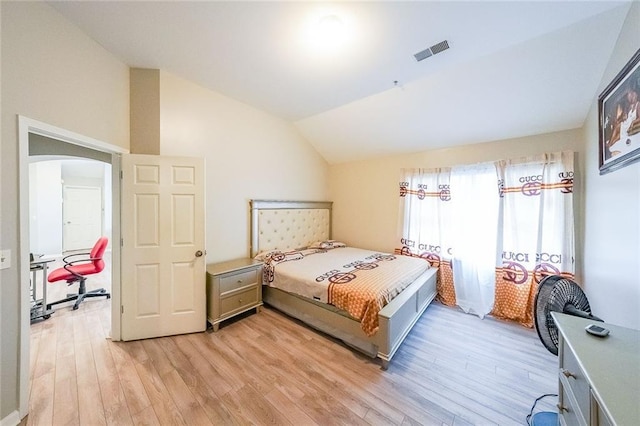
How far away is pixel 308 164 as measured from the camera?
4289mm

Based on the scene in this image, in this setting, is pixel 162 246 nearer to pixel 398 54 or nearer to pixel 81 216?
pixel 398 54

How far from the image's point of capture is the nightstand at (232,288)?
8.26ft

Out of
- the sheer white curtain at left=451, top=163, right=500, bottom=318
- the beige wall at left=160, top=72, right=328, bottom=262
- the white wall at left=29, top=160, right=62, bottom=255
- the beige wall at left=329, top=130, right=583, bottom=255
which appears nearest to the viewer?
the beige wall at left=160, top=72, right=328, bottom=262

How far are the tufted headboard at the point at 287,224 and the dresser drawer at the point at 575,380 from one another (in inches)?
122

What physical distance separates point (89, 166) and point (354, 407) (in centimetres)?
883

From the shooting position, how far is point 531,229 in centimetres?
269

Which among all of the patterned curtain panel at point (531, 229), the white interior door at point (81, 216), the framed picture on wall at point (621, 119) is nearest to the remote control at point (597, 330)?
the framed picture on wall at point (621, 119)

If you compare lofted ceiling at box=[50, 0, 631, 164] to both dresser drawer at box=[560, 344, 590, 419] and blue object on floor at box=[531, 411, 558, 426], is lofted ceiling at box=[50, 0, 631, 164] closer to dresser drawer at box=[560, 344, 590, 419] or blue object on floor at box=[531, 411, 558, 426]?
dresser drawer at box=[560, 344, 590, 419]

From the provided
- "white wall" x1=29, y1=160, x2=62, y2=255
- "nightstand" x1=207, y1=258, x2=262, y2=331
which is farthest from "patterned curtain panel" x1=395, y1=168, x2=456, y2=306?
"white wall" x1=29, y1=160, x2=62, y2=255

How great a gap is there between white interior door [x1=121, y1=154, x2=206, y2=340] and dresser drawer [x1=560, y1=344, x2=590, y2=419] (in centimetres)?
283

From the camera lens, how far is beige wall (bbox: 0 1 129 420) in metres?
1.39

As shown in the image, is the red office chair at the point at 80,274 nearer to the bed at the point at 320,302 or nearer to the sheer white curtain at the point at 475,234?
the bed at the point at 320,302

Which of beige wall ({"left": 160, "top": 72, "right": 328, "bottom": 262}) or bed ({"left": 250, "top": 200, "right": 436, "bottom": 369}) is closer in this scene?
bed ({"left": 250, "top": 200, "right": 436, "bottom": 369})

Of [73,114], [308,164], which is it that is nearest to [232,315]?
[73,114]
